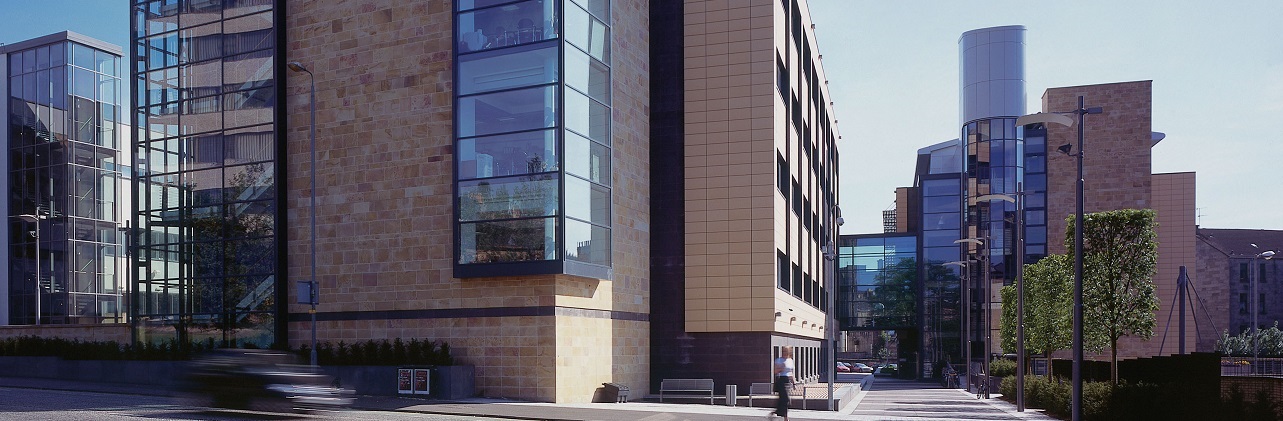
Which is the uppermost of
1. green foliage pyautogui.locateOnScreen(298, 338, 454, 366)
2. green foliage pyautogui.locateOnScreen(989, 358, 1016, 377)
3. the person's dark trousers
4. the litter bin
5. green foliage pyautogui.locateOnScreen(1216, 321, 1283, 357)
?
the person's dark trousers

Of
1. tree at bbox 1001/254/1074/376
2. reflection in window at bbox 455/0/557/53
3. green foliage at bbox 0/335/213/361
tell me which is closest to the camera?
reflection in window at bbox 455/0/557/53

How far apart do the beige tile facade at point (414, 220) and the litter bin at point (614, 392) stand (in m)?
0.56

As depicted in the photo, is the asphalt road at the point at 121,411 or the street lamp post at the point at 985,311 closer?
the asphalt road at the point at 121,411

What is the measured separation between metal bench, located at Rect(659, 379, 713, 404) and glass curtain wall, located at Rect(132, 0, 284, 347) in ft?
42.1

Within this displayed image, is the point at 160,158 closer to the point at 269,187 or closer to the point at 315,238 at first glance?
the point at 269,187

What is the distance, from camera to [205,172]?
3547 centimetres

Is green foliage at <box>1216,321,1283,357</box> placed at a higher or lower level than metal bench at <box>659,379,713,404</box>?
lower

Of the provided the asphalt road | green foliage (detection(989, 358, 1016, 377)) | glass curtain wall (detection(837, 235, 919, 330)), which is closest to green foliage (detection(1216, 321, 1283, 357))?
glass curtain wall (detection(837, 235, 919, 330))

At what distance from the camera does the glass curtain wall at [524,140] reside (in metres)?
29.9

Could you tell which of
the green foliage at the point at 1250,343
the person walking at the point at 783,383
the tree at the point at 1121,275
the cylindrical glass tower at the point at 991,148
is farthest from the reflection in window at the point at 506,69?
the green foliage at the point at 1250,343

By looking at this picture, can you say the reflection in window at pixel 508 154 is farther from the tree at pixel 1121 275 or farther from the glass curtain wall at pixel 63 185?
the glass curtain wall at pixel 63 185

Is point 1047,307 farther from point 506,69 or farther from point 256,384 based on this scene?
point 256,384

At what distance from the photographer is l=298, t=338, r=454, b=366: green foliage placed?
99.7 ft

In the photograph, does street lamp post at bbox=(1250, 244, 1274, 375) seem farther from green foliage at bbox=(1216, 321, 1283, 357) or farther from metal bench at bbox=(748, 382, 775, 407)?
metal bench at bbox=(748, 382, 775, 407)
